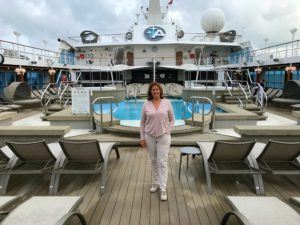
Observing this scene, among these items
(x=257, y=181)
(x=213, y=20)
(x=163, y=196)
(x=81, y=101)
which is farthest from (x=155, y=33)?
(x=163, y=196)

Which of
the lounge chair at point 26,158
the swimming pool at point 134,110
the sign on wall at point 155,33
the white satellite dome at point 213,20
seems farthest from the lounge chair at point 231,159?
the white satellite dome at point 213,20

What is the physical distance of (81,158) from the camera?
3.63m

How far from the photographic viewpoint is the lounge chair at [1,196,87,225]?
208 centimetres

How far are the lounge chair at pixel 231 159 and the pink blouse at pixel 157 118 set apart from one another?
0.77 meters

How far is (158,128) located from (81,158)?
131 cm

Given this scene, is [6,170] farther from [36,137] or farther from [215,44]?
[215,44]

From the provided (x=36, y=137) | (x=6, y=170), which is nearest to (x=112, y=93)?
(x=36, y=137)

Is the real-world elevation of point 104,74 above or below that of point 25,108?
above

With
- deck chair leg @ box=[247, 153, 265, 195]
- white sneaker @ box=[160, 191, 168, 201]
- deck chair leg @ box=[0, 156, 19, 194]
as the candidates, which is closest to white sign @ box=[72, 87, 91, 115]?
deck chair leg @ box=[0, 156, 19, 194]

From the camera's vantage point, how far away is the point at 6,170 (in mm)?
3475

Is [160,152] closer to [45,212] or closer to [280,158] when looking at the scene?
[45,212]

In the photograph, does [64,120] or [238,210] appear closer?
[238,210]

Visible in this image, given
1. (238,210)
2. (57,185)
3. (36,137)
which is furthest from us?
(36,137)

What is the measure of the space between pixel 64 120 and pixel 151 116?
15.4 feet
